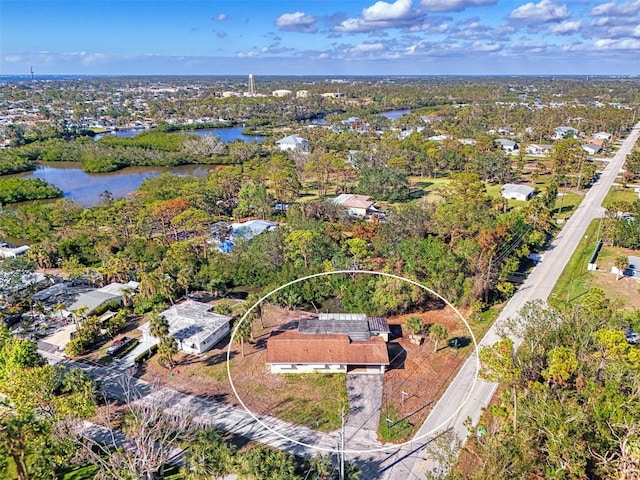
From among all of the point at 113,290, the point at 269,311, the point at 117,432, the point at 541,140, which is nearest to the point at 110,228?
the point at 113,290

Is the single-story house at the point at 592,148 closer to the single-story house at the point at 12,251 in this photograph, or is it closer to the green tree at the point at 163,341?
the green tree at the point at 163,341

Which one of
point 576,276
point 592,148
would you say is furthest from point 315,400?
point 592,148

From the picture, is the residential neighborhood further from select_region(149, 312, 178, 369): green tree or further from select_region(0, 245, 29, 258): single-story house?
select_region(0, 245, 29, 258): single-story house

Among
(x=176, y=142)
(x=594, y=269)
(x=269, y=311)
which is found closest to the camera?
(x=269, y=311)

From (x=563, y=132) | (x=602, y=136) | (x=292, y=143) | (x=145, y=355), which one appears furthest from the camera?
(x=563, y=132)

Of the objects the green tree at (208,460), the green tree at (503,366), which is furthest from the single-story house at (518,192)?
the green tree at (208,460)

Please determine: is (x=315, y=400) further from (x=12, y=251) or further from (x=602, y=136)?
(x=602, y=136)

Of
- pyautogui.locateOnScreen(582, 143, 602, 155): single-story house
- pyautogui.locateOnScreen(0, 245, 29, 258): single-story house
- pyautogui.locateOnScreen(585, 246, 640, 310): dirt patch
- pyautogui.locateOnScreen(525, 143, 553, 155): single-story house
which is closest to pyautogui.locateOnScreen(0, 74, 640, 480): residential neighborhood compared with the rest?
pyautogui.locateOnScreen(585, 246, 640, 310): dirt patch

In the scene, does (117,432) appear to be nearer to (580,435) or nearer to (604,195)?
(580,435)
